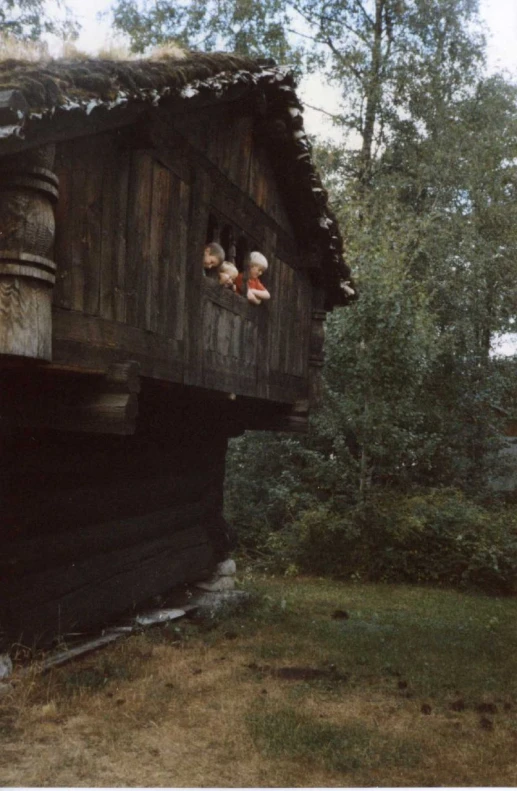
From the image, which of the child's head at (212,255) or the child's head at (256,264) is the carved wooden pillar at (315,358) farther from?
the child's head at (212,255)

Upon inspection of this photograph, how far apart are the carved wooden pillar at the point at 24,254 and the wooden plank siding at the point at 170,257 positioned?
0.43m

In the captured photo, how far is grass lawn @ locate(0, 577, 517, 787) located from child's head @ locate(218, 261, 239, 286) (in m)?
3.47

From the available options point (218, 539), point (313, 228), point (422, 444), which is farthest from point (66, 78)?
point (422, 444)

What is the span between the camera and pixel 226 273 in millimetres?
7910

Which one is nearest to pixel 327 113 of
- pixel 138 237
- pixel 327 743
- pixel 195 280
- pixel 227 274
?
pixel 227 274

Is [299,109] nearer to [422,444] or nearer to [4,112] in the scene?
[4,112]

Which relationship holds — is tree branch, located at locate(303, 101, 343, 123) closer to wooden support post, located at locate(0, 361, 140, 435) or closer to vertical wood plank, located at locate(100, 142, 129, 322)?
vertical wood plank, located at locate(100, 142, 129, 322)

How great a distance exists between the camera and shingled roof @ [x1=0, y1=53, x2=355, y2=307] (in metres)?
4.66

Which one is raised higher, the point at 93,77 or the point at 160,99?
the point at 160,99

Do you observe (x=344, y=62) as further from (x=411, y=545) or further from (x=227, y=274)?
(x=227, y=274)

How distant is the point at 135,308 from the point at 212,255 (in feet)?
5.16

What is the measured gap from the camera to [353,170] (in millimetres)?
20688

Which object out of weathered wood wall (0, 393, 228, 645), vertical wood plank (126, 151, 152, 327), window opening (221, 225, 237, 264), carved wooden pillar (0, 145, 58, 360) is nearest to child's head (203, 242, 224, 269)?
window opening (221, 225, 237, 264)

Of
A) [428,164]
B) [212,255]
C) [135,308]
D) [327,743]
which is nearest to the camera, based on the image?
[327,743]
